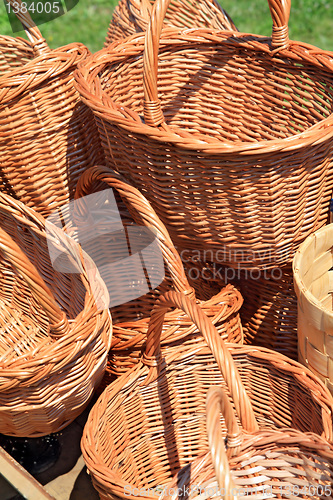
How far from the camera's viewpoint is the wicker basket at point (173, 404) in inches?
37.9

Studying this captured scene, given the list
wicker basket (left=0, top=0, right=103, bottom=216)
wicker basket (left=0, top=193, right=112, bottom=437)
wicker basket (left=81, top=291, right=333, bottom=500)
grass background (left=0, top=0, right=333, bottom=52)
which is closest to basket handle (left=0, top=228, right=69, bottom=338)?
wicker basket (left=0, top=193, right=112, bottom=437)

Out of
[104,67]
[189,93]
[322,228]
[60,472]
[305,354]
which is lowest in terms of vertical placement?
[60,472]

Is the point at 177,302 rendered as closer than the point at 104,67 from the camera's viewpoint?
Yes

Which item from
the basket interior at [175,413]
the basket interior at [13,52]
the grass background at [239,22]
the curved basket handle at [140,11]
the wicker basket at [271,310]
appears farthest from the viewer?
the grass background at [239,22]

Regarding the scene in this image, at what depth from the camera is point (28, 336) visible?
4.61ft

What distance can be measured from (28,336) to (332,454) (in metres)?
0.86

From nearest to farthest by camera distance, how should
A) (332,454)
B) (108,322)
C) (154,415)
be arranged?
(332,454), (108,322), (154,415)

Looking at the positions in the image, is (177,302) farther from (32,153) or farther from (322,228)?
(32,153)

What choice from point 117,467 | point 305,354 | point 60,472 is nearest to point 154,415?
point 117,467

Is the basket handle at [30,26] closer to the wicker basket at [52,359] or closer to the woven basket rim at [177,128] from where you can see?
the woven basket rim at [177,128]

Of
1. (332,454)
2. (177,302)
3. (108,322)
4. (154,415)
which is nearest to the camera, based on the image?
(332,454)

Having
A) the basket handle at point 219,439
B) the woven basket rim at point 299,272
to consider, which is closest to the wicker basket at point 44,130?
the woven basket rim at point 299,272

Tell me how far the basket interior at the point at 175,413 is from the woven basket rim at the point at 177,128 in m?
0.41

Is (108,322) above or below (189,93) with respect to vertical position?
below
